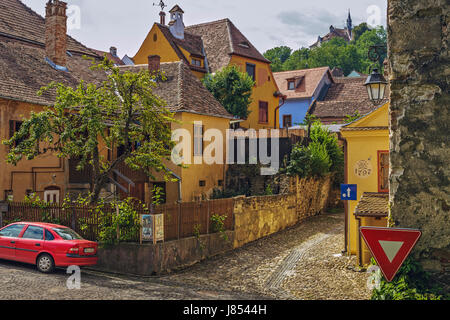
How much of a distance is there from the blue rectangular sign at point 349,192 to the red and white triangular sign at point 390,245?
1110 centimetres

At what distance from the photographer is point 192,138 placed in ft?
75.9

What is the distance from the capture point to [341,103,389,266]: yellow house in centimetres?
1603

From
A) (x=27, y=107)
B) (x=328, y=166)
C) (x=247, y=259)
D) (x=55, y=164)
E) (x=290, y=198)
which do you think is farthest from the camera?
(x=328, y=166)

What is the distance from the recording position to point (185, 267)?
50.2ft

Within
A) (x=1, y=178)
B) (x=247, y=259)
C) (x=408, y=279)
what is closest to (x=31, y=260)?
(x=1, y=178)

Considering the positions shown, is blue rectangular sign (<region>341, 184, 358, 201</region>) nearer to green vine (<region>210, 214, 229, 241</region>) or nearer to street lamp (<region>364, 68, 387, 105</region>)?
street lamp (<region>364, 68, 387, 105</region>)

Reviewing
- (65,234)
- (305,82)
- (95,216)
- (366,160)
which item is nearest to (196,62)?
(305,82)

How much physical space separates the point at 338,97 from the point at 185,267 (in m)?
34.1

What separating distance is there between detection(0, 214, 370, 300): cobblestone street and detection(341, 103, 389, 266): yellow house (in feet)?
4.65

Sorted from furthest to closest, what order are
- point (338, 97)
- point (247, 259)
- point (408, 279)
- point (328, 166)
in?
point (338, 97) < point (328, 166) < point (247, 259) < point (408, 279)

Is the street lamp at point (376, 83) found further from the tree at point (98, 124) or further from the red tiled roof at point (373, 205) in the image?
the tree at point (98, 124)

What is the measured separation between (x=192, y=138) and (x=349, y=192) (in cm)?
932

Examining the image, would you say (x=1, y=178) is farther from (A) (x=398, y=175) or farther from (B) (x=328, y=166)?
(B) (x=328, y=166)

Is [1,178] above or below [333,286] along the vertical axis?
above
